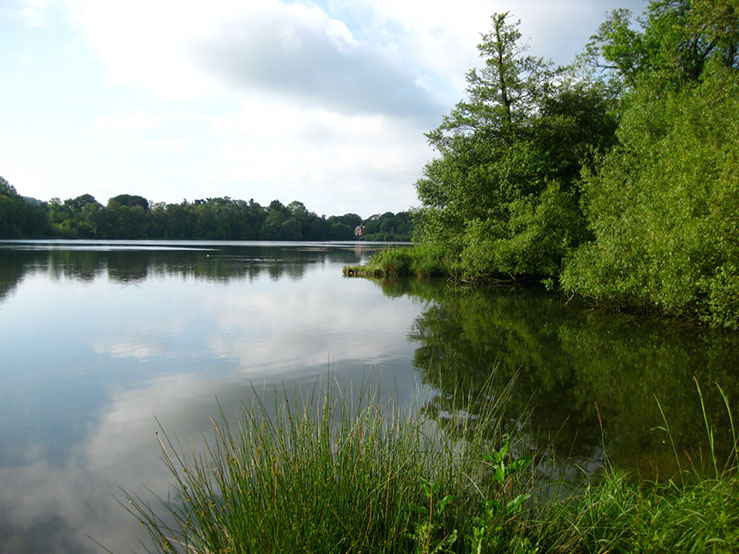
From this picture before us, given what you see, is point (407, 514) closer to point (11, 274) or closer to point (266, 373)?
point (266, 373)

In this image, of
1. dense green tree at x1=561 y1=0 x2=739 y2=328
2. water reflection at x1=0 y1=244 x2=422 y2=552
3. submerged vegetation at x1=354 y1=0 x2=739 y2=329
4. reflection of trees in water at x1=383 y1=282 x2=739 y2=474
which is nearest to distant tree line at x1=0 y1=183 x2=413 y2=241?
submerged vegetation at x1=354 y1=0 x2=739 y2=329

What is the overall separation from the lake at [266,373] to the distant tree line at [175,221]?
71.1 meters

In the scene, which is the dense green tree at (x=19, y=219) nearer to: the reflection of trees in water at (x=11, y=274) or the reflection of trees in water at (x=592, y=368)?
the reflection of trees in water at (x=11, y=274)

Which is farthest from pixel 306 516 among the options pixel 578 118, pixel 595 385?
pixel 578 118

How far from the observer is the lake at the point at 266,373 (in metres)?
5.29

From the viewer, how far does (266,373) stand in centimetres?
916

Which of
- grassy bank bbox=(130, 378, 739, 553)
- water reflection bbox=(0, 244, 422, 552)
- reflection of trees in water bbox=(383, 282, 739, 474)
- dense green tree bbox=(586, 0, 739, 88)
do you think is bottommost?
water reflection bbox=(0, 244, 422, 552)

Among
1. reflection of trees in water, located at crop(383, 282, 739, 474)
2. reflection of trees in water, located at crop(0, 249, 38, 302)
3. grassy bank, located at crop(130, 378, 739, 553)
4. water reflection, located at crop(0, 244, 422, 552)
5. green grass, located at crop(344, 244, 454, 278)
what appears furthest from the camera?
green grass, located at crop(344, 244, 454, 278)

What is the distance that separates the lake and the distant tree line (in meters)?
71.1

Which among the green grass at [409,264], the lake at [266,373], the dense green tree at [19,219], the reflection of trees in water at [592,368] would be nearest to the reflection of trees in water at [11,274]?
the lake at [266,373]

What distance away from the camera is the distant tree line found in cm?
8981

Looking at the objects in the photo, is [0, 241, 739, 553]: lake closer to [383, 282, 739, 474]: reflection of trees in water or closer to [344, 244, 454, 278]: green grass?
[383, 282, 739, 474]: reflection of trees in water

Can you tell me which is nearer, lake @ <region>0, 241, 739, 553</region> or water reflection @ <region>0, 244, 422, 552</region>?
water reflection @ <region>0, 244, 422, 552</region>

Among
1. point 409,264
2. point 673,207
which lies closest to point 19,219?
point 409,264
